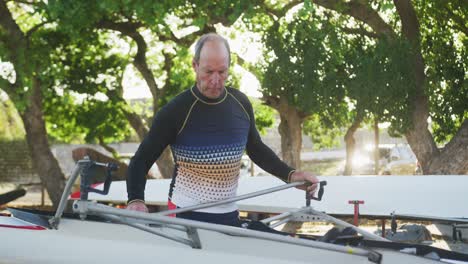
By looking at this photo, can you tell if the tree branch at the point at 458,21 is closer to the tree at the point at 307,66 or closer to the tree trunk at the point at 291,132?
the tree at the point at 307,66

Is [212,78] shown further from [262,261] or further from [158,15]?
[158,15]

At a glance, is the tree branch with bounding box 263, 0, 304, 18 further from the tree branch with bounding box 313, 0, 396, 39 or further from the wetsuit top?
the wetsuit top

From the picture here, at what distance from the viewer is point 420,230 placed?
252 inches

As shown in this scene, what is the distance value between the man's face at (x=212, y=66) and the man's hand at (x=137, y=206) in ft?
2.37

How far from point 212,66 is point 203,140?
453mm

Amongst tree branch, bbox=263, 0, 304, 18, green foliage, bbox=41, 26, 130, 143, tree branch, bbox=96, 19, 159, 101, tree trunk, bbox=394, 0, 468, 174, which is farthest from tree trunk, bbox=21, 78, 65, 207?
tree trunk, bbox=394, 0, 468, 174

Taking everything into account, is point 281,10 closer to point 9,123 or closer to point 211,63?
point 211,63

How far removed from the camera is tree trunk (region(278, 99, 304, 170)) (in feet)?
62.3

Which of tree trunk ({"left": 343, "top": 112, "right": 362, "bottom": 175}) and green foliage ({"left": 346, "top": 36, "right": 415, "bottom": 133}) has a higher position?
green foliage ({"left": 346, "top": 36, "right": 415, "bottom": 133})

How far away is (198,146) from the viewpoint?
4.37 m

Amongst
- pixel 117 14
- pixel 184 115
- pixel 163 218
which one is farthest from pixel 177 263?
pixel 117 14

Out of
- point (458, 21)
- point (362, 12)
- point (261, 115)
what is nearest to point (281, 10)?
point (362, 12)

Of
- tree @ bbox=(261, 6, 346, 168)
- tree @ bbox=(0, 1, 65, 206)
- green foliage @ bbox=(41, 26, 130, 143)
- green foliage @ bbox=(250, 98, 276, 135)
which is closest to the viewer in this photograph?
tree @ bbox=(261, 6, 346, 168)

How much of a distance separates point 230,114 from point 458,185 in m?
7.03
